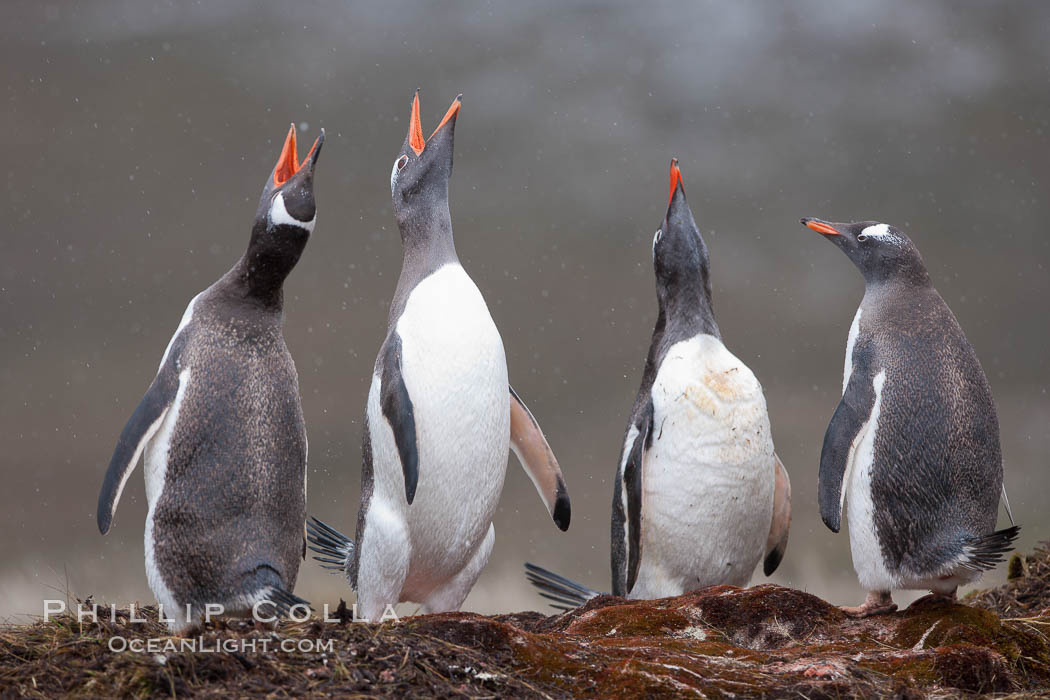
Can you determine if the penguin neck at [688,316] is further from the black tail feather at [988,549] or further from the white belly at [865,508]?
the black tail feather at [988,549]

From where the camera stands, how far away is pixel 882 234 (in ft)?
18.7

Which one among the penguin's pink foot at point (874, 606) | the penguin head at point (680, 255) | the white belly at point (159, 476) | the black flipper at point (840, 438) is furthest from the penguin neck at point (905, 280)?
the white belly at point (159, 476)

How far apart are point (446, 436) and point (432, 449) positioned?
0.09 meters

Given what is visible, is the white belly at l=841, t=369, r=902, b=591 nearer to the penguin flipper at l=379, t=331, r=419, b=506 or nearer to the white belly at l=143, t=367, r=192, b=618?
the penguin flipper at l=379, t=331, r=419, b=506

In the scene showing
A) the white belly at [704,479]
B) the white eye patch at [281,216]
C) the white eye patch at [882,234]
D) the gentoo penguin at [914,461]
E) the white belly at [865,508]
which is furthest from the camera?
the white eye patch at [882,234]

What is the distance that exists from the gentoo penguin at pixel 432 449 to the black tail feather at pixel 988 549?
7.57 feet

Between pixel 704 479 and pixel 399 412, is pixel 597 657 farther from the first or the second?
pixel 704 479

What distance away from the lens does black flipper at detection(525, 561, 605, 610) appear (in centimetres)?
595

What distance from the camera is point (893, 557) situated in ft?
16.5

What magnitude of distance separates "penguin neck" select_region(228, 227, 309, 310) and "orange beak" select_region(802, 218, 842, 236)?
3.01 meters

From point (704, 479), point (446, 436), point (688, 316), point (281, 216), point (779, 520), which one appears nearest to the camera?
point (281, 216)

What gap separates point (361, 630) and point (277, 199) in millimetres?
2107

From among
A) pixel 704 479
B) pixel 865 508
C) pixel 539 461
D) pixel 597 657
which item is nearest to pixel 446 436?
pixel 539 461

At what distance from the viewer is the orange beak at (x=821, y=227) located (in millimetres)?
5941
